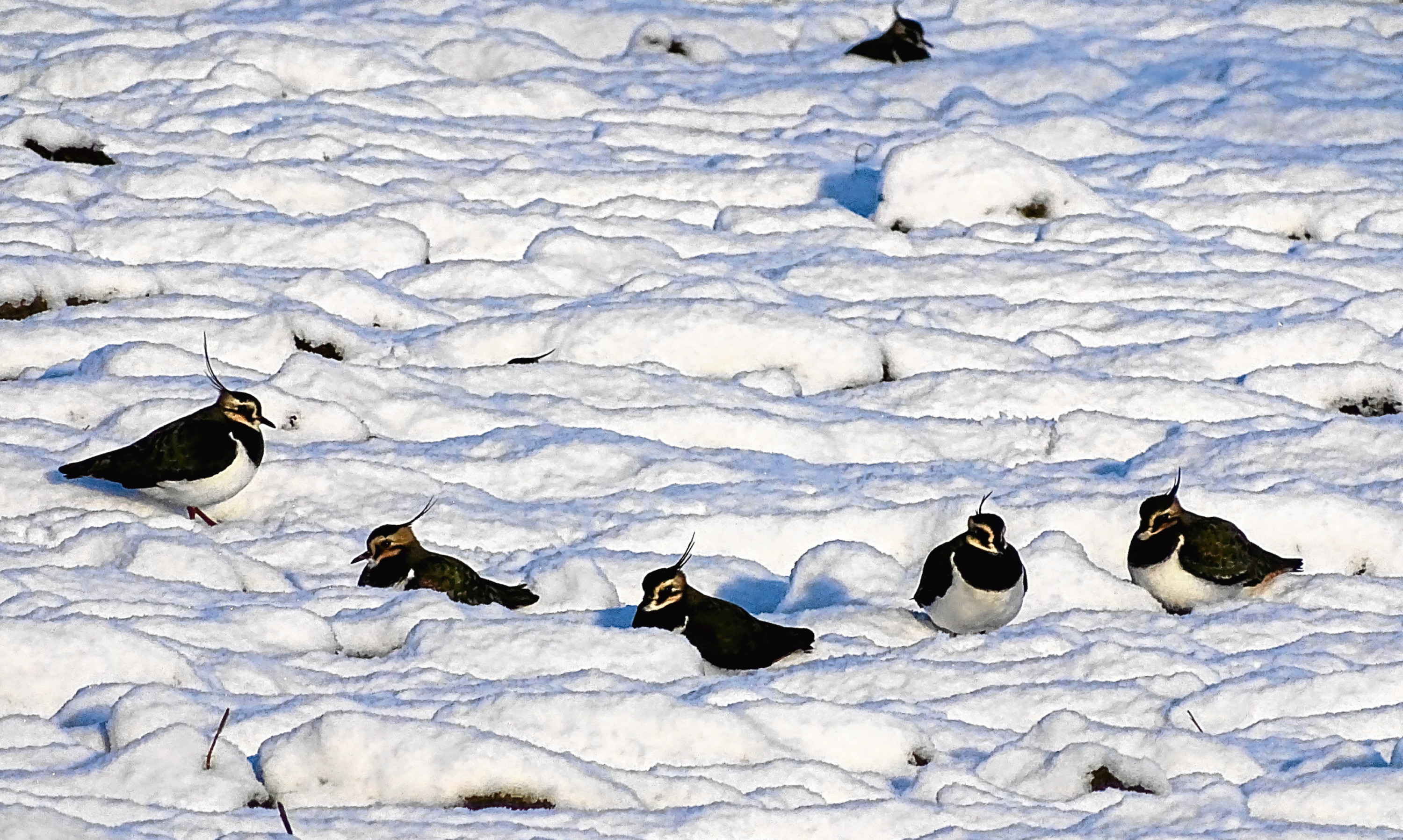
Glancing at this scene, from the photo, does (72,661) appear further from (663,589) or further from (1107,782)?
(1107,782)

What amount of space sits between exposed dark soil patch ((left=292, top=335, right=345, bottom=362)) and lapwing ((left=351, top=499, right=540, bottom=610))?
239 cm

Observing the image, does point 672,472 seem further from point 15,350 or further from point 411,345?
point 15,350

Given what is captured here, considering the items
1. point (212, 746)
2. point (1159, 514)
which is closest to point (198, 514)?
point (212, 746)

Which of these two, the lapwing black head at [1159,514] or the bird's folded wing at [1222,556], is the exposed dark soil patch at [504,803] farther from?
the lapwing black head at [1159,514]

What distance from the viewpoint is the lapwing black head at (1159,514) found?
686cm

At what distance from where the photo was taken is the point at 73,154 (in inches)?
435

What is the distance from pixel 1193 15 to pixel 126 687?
11.8 metres

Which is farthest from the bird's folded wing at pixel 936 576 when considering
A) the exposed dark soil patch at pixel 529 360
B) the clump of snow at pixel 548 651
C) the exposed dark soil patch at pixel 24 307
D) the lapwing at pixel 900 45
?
the lapwing at pixel 900 45

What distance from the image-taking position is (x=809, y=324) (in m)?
9.04

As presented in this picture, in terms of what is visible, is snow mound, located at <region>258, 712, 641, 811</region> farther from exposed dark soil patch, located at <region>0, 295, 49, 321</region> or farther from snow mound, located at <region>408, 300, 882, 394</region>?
exposed dark soil patch, located at <region>0, 295, 49, 321</region>

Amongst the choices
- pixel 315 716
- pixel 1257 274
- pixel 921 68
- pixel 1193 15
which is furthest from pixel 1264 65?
pixel 315 716

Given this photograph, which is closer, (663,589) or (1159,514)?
(663,589)

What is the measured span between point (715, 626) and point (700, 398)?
258cm

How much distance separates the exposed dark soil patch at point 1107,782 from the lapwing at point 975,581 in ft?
4.33
